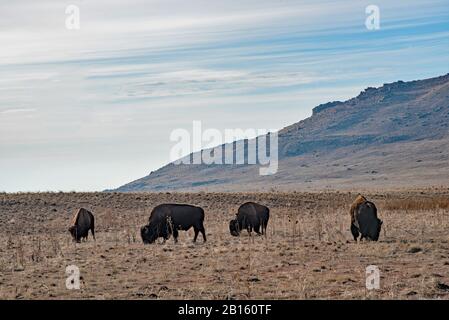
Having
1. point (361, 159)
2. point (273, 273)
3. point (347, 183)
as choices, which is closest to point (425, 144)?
point (361, 159)

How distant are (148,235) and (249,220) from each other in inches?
170

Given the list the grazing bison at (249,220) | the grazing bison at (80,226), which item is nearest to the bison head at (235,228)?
Answer: the grazing bison at (249,220)

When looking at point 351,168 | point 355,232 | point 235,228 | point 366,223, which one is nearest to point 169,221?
point 235,228

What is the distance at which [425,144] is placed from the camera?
18100 centimetres

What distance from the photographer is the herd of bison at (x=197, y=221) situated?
2414cm

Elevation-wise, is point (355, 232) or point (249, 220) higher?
point (249, 220)

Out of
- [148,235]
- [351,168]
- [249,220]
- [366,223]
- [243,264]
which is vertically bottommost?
[243,264]

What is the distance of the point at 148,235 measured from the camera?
25703 mm

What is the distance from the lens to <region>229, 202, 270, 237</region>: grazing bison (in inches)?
1107

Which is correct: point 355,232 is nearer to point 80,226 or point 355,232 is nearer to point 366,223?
point 366,223

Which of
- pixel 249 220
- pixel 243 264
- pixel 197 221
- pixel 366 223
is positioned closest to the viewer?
pixel 243 264

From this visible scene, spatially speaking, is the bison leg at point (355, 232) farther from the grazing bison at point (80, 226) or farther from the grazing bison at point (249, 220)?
the grazing bison at point (80, 226)
